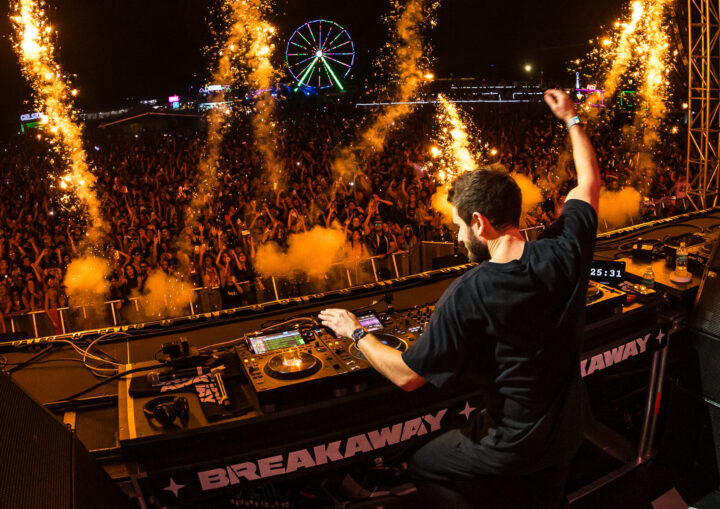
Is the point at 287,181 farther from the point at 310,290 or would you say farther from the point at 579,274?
the point at 579,274

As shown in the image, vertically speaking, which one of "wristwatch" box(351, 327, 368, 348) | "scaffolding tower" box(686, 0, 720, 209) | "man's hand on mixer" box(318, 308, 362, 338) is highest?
"scaffolding tower" box(686, 0, 720, 209)

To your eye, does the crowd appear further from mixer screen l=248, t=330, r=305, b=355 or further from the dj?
the dj

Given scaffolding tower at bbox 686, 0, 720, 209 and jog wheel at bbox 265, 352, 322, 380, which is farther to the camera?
scaffolding tower at bbox 686, 0, 720, 209

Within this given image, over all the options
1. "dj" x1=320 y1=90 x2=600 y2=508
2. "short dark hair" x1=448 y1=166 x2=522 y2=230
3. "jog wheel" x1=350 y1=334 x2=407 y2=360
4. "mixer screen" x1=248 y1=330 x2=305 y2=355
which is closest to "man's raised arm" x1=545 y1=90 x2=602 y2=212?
"dj" x1=320 y1=90 x2=600 y2=508

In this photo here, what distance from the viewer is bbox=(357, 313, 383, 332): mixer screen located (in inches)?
98.1

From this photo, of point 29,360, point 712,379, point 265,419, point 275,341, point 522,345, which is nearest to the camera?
point 522,345

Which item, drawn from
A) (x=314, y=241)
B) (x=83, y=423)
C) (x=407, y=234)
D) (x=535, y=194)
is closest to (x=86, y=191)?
(x=314, y=241)

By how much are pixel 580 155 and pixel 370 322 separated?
1.25m

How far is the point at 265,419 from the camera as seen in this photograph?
1.99m

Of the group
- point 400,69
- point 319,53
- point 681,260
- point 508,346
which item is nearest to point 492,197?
point 508,346

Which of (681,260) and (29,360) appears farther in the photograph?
(681,260)

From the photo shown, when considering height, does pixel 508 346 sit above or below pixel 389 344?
above

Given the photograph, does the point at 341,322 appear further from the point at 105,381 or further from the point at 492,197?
the point at 105,381

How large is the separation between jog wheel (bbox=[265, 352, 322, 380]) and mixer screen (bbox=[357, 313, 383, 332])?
382mm
